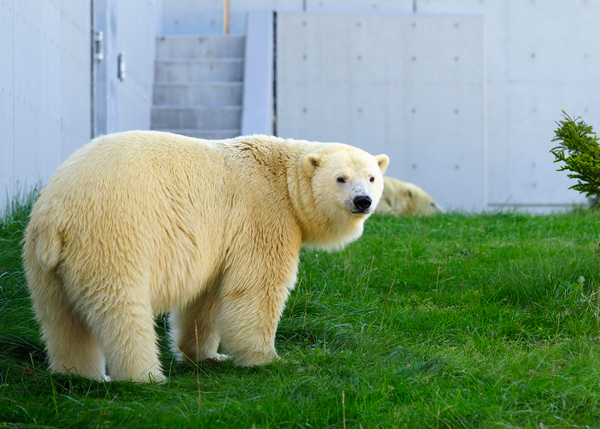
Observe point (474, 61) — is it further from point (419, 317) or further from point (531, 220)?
point (419, 317)

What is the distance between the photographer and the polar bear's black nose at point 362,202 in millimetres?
3764

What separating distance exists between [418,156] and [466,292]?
7217 mm

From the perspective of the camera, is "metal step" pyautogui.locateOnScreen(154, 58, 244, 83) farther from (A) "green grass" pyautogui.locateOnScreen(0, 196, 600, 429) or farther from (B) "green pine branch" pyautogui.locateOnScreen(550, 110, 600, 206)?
(B) "green pine branch" pyautogui.locateOnScreen(550, 110, 600, 206)

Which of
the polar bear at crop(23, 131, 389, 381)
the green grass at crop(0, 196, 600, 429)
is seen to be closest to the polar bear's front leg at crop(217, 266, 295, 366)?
the polar bear at crop(23, 131, 389, 381)

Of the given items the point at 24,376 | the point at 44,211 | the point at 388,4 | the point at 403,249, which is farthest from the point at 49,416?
the point at 388,4

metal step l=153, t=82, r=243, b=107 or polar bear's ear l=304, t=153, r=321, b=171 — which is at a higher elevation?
metal step l=153, t=82, r=243, b=107

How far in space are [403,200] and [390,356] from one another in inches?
248

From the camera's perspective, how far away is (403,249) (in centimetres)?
606

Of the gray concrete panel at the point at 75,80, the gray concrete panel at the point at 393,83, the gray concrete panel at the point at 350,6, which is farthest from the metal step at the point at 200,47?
the gray concrete panel at the point at 75,80

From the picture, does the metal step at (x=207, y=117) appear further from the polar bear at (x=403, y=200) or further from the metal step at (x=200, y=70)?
the polar bear at (x=403, y=200)

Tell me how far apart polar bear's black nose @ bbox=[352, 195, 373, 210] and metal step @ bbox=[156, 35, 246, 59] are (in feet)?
27.7

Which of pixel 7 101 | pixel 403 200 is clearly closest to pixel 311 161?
pixel 7 101

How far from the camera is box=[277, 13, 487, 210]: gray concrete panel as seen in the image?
1185cm

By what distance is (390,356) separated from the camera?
3.76m
